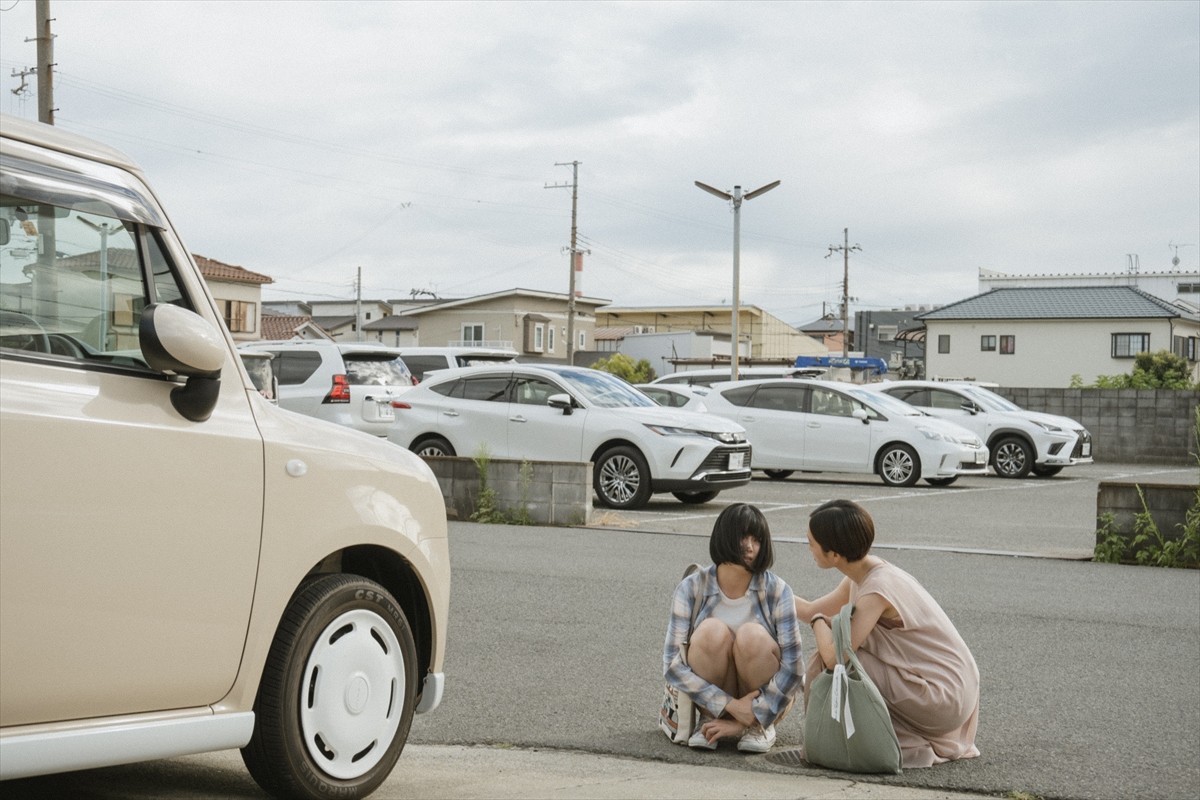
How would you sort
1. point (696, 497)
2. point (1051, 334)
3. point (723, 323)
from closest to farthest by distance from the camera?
point (696, 497)
point (1051, 334)
point (723, 323)

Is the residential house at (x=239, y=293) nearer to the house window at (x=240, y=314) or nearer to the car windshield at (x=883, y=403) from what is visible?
the house window at (x=240, y=314)

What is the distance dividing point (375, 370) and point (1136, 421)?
766 inches

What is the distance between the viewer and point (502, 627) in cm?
746

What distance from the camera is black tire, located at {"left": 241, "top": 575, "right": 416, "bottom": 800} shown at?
353 cm

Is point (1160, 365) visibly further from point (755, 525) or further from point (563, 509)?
point (755, 525)

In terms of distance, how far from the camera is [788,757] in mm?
5012

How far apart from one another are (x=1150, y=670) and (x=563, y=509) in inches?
279

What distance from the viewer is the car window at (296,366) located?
17219 millimetres

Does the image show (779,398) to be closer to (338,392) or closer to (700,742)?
(338,392)

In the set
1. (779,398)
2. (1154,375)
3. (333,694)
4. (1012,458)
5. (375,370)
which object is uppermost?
(1154,375)

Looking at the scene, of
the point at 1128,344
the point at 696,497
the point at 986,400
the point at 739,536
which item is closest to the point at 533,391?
the point at 696,497

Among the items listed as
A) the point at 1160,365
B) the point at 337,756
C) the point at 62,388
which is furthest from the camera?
the point at 1160,365

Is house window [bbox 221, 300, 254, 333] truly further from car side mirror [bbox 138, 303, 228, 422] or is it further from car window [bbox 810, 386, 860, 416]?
car side mirror [bbox 138, 303, 228, 422]

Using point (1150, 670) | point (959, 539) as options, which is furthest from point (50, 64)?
point (1150, 670)
